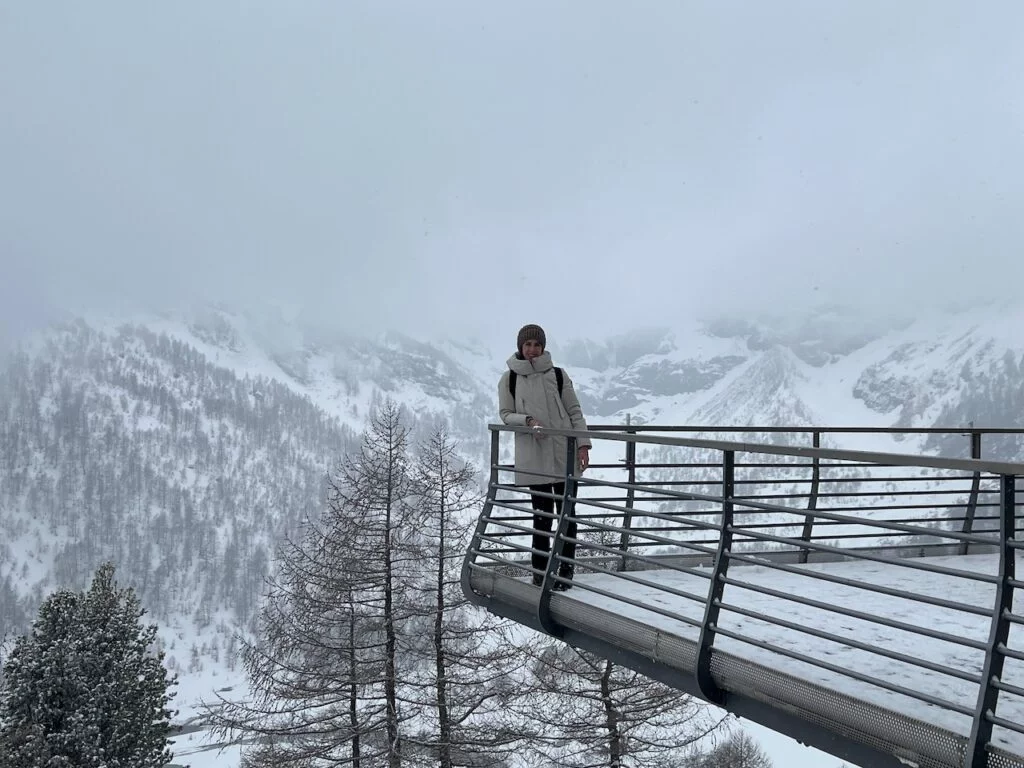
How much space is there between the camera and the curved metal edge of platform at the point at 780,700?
10.8 ft

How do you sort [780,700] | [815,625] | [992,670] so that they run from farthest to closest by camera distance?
[815,625], [780,700], [992,670]

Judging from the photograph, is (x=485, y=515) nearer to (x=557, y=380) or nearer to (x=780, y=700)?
(x=557, y=380)

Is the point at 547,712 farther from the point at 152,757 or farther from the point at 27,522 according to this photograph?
the point at 27,522

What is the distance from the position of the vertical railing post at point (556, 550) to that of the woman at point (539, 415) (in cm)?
40

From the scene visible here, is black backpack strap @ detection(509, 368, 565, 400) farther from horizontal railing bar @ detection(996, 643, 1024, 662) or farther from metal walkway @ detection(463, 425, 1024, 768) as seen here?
horizontal railing bar @ detection(996, 643, 1024, 662)

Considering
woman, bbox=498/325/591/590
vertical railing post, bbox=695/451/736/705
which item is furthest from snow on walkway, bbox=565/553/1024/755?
woman, bbox=498/325/591/590

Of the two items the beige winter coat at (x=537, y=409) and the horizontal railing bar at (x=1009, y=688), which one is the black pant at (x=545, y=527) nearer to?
the beige winter coat at (x=537, y=409)

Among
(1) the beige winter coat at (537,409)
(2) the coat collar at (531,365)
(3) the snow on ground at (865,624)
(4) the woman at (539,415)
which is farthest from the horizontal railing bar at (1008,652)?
(2) the coat collar at (531,365)

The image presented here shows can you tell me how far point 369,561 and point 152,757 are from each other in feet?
37.2

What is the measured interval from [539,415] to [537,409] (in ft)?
0.16

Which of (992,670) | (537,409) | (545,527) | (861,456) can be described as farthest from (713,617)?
(537,409)

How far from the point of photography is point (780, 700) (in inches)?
154

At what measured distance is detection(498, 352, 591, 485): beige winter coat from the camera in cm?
638

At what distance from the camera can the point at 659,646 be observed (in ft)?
15.5
